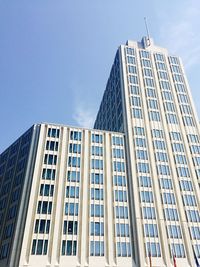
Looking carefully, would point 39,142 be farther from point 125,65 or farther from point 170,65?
point 170,65

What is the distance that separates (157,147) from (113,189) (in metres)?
19.7

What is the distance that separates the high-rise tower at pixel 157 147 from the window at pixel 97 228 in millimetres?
7829

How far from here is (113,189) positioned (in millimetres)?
62469

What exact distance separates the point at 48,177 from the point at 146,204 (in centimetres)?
2541

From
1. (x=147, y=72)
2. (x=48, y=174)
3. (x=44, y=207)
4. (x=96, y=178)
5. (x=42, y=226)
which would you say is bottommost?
(x=42, y=226)

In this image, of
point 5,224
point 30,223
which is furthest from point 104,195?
point 5,224

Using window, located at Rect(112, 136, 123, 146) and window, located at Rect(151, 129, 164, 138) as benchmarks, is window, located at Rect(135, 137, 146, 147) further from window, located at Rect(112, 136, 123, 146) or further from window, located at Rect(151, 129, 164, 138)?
window, located at Rect(112, 136, 123, 146)

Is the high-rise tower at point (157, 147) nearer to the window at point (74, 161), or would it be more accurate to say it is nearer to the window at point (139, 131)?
the window at point (139, 131)

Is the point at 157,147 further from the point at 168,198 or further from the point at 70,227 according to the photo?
the point at 70,227

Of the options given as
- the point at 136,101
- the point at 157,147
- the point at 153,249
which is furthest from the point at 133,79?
the point at 153,249

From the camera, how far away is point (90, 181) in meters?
62.4

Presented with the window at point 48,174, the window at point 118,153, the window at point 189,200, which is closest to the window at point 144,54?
the window at point 118,153

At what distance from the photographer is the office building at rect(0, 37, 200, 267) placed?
52406 mm

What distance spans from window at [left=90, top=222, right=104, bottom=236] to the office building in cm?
22
